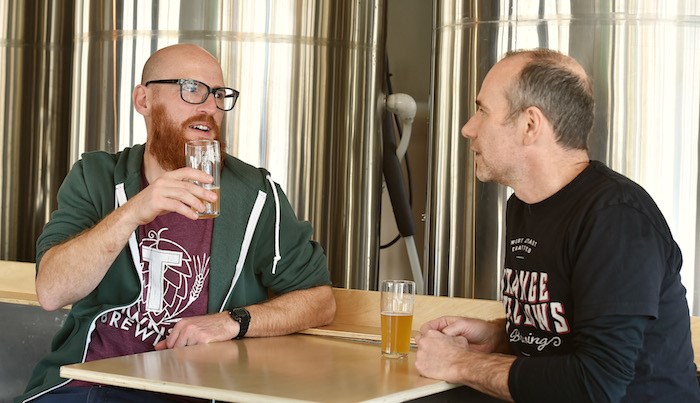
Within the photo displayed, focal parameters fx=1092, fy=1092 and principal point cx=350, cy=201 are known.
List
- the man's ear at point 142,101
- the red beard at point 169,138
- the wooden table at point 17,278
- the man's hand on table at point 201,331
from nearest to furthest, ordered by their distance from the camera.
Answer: the man's hand on table at point 201,331 → the red beard at point 169,138 → the man's ear at point 142,101 → the wooden table at point 17,278

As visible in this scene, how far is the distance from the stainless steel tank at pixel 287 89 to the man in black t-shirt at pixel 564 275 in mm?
1359

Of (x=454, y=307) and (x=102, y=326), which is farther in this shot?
(x=454, y=307)

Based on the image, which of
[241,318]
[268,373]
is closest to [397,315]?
[268,373]

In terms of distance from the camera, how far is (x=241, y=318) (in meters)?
2.48

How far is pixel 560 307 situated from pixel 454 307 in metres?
0.73

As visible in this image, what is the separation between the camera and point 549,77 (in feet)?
7.17

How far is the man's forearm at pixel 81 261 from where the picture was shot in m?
2.40

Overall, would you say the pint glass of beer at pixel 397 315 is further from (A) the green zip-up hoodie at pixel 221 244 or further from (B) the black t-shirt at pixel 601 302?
(A) the green zip-up hoodie at pixel 221 244

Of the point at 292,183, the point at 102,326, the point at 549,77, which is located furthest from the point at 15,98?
the point at 549,77

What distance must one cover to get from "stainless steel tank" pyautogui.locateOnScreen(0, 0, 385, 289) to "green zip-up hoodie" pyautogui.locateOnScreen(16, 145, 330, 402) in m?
0.75

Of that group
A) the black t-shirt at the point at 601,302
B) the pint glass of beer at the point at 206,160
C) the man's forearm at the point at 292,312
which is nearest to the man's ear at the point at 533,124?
the black t-shirt at the point at 601,302

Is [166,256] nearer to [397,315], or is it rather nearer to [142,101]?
[142,101]

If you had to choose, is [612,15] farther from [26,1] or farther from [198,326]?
[26,1]

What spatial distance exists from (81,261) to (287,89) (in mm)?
1302
